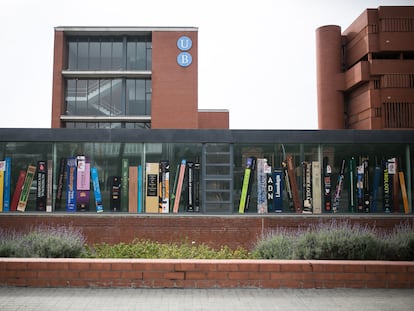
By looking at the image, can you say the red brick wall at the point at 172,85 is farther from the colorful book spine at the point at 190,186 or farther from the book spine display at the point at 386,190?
the book spine display at the point at 386,190

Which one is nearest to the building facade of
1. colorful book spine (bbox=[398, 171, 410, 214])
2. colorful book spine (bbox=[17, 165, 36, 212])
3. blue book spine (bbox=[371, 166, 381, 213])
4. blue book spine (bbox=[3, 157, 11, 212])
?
blue book spine (bbox=[3, 157, 11, 212])

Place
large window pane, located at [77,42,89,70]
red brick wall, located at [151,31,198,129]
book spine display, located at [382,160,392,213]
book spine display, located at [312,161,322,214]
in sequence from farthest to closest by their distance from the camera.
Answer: large window pane, located at [77,42,89,70] < red brick wall, located at [151,31,198,129] < book spine display, located at [382,160,392,213] < book spine display, located at [312,161,322,214]

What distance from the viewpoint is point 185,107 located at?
46562mm

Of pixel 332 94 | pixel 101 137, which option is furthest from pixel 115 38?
pixel 101 137

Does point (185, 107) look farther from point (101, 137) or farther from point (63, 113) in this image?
point (101, 137)

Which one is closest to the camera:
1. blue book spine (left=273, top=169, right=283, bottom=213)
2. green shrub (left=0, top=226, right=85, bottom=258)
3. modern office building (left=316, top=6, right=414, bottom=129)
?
green shrub (left=0, top=226, right=85, bottom=258)

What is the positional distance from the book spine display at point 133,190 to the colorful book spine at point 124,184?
10 cm

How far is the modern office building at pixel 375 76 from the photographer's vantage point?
4788cm

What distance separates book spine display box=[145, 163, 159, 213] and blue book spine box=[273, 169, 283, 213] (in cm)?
383

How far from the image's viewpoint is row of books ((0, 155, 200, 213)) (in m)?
14.0

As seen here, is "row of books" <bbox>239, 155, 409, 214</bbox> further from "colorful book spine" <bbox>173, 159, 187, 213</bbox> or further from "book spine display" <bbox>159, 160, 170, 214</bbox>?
"book spine display" <bbox>159, 160, 170, 214</bbox>

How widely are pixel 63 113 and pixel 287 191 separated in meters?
36.5

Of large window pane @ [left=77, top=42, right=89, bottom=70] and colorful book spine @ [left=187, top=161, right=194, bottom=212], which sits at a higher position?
large window pane @ [left=77, top=42, right=89, bottom=70]

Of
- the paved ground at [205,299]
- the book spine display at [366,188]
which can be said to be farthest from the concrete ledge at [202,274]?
the book spine display at [366,188]
